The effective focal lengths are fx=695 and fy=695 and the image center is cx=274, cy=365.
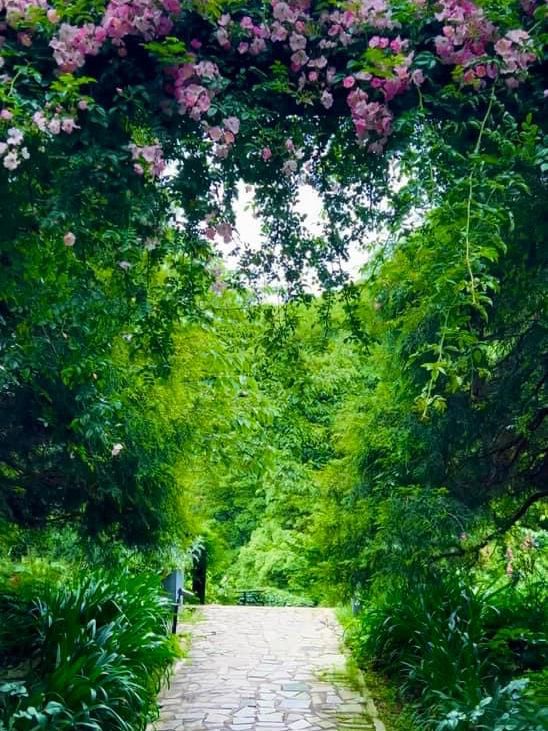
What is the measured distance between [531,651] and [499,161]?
4.27 m

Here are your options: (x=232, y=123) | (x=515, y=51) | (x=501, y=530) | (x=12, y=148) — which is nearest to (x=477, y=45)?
(x=515, y=51)

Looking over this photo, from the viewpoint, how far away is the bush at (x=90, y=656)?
379cm

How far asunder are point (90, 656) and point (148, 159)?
137 inches

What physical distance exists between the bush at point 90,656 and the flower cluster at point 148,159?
2849mm

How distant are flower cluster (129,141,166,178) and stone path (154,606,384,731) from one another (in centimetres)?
422

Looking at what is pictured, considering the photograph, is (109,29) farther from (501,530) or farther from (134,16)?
(501,530)

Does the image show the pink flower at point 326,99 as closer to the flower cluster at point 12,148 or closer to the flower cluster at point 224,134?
the flower cluster at point 224,134

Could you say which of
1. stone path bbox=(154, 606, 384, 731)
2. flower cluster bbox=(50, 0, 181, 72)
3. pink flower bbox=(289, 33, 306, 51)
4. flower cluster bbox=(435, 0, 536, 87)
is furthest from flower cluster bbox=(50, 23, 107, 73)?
stone path bbox=(154, 606, 384, 731)

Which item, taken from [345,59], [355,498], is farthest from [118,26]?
[355,498]

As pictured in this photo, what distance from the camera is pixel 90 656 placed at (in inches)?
172

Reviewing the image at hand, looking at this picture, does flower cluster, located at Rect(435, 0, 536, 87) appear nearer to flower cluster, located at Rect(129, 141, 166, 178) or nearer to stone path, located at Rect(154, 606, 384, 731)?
flower cluster, located at Rect(129, 141, 166, 178)

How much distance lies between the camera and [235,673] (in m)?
6.76

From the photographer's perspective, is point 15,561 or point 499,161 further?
point 15,561

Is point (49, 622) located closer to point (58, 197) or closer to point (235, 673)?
point (235, 673)
